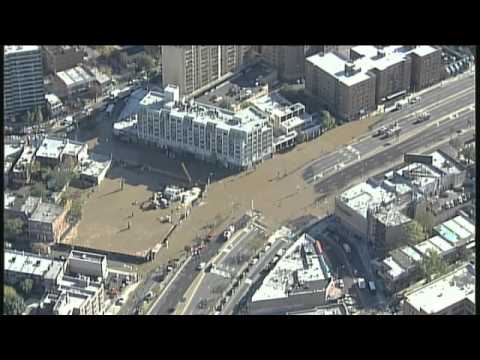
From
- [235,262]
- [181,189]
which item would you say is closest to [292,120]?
[181,189]

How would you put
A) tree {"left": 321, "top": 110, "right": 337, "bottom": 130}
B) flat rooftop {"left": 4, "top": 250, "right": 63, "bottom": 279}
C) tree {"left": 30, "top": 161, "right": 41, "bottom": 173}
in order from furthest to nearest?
tree {"left": 321, "top": 110, "right": 337, "bottom": 130}, tree {"left": 30, "top": 161, "right": 41, "bottom": 173}, flat rooftop {"left": 4, "top": 250, "right": 63, "bottom": 279}

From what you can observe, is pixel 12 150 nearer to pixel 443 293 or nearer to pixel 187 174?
pixel 187 174

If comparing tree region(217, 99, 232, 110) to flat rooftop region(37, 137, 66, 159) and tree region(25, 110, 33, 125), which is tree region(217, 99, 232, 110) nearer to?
flat rooftop region(37, 137, 66, 159)

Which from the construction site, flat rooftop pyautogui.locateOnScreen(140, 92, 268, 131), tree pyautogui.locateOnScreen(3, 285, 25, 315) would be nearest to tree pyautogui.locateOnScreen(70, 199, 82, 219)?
the construction site

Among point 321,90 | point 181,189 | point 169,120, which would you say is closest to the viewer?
point 181,189

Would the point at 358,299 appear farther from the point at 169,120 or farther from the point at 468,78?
the point at 468,78

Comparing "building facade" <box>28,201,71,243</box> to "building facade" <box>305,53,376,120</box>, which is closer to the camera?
"building facade" <box>28,201,71,243</box>
